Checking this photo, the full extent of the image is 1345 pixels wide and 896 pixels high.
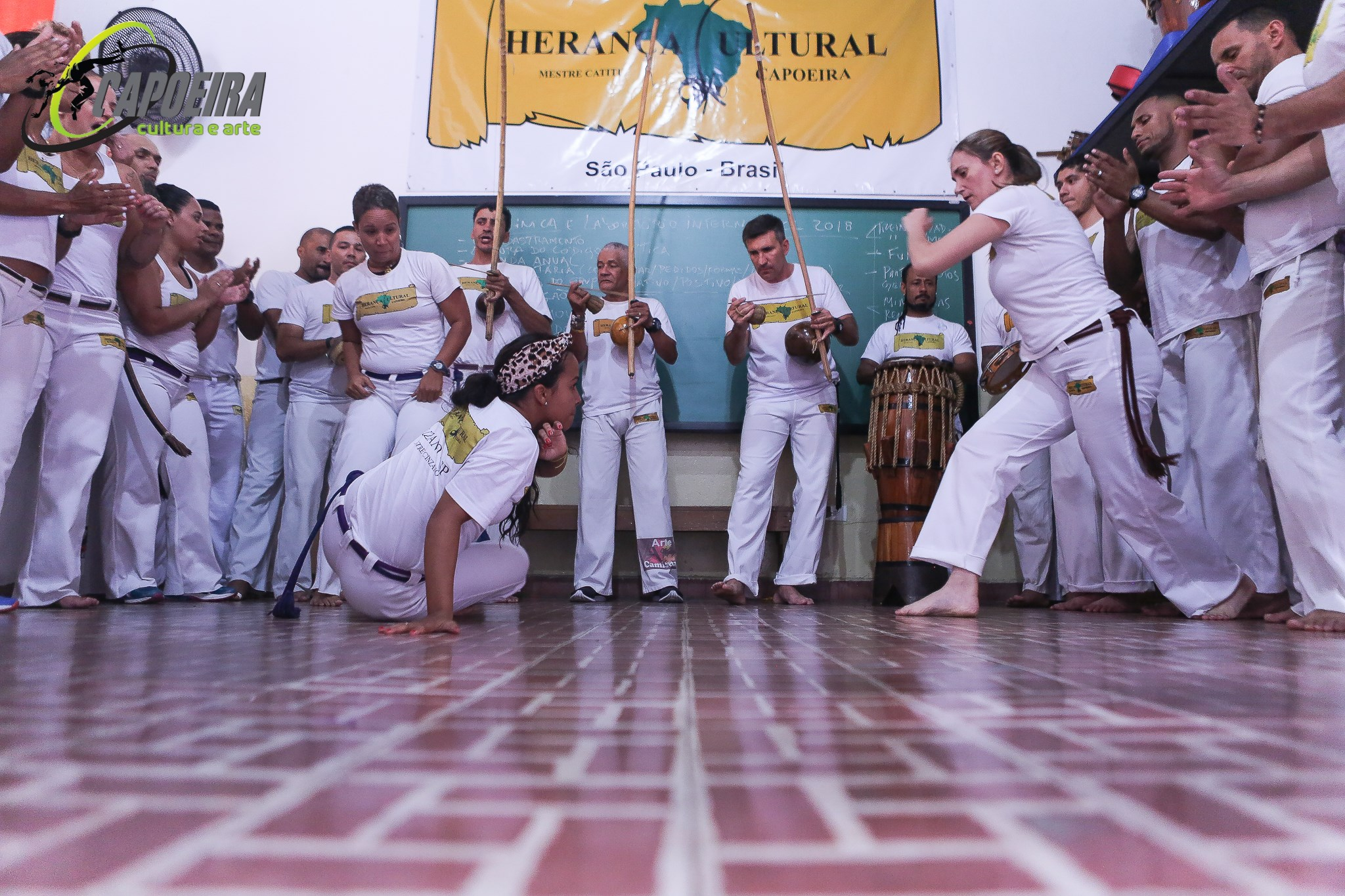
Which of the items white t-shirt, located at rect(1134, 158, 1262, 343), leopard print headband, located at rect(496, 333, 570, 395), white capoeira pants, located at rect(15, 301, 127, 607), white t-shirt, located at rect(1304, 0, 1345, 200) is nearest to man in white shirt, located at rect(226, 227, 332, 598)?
white capoeira pants, located at rect(15, 301, 127, 607)

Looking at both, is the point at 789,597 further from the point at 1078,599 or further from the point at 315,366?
the point at 315,366

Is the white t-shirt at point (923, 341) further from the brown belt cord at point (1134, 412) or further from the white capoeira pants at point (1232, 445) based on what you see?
the brown belt cord at point (1134, 412)

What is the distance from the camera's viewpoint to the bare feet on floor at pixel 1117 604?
126 inches

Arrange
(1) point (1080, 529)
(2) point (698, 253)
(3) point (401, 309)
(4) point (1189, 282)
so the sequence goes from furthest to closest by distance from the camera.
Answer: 1. (2) point (698, 253)
2. (1) point (1080, 529)
3. (3) point (401, 309)
4. (4) point (1189, 282)

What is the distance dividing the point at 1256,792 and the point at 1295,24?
3.80 metres

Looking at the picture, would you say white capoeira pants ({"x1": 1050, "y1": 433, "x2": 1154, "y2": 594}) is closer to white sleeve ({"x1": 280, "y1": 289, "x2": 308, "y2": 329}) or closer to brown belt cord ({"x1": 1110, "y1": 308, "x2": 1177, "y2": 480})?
brown belt cord ({"x1": 1110, "y1": 308, "x2": 1177, "y2": 480})

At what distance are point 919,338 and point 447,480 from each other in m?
2.76

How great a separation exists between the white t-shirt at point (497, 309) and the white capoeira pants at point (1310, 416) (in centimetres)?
286

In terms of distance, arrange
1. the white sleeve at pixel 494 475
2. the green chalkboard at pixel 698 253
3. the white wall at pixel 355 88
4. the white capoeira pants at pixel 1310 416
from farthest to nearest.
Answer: the white wall at pixel 355 88, the green chalkboard at pixel 698 253, the white capoeira pants at pixel 1310 416, the white sleeve at pixel 494 475

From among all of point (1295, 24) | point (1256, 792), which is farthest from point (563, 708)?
point (1295, 24)

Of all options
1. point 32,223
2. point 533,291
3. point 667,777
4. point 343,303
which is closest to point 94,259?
point 32,223

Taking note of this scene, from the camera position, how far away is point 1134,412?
2443mm

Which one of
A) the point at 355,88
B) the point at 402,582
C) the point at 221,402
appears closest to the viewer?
the point at 402,582

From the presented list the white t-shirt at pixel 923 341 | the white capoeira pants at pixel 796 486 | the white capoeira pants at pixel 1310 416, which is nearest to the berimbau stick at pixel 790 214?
the white capoeira pants at pixel 796 486
